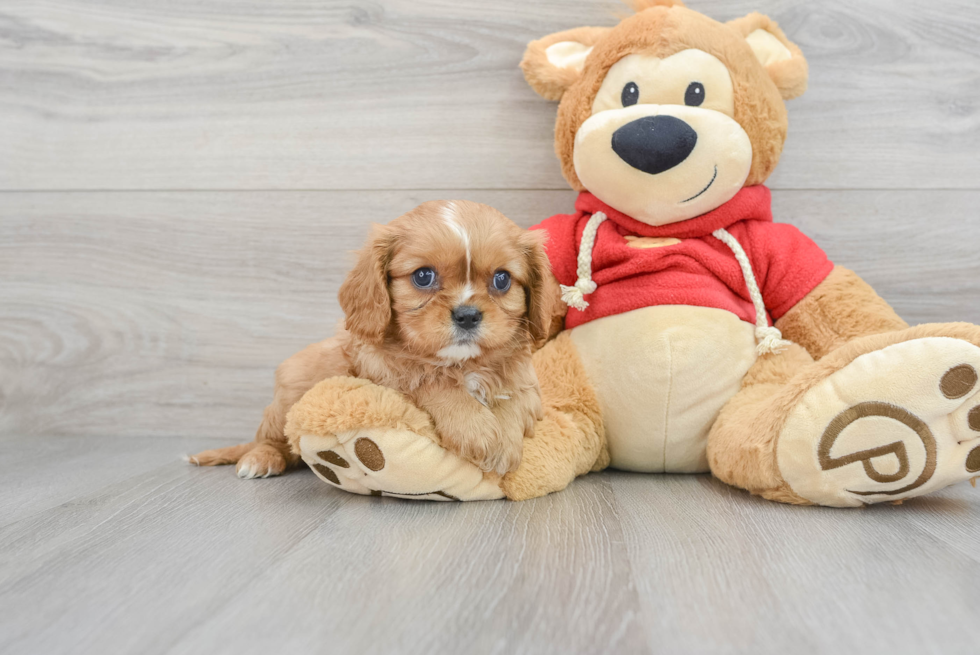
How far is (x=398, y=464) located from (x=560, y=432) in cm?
38

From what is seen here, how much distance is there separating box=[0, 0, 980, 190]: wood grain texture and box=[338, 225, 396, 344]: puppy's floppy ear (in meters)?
0.68

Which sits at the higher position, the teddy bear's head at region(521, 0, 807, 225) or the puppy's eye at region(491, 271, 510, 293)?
the teddy bear's head at region(521, 0, 807, 225)

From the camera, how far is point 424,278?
4.15 ft

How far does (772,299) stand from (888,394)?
435 mm

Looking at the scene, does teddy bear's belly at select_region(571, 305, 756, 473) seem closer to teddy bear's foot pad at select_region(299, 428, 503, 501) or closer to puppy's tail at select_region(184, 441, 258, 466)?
teddy bear's foot pad at select_region(299, 428, 503, 501)

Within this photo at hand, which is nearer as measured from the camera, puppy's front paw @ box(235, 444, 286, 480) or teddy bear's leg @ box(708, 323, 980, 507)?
teddy bear's leg @ box(708, 323, 980, 507)

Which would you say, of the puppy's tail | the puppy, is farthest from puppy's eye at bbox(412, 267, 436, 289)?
the puppy's tail

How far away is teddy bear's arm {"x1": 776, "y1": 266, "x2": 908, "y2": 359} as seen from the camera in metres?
1.44

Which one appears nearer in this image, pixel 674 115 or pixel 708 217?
pixel 674 115

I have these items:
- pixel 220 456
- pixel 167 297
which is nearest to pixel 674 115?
pixel 220 456

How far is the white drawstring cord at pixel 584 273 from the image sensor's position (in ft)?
5.01

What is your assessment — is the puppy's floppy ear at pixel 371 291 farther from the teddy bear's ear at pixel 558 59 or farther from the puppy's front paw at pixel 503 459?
the teddy bear's ear at pixel 558 59

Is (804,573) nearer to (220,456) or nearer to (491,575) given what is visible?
(491,575)

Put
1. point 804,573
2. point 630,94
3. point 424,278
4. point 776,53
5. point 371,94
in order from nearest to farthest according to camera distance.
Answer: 1. point 804,573
2. point 424,278
3. point 630,94
4. point 776,53
5. point 371,94
